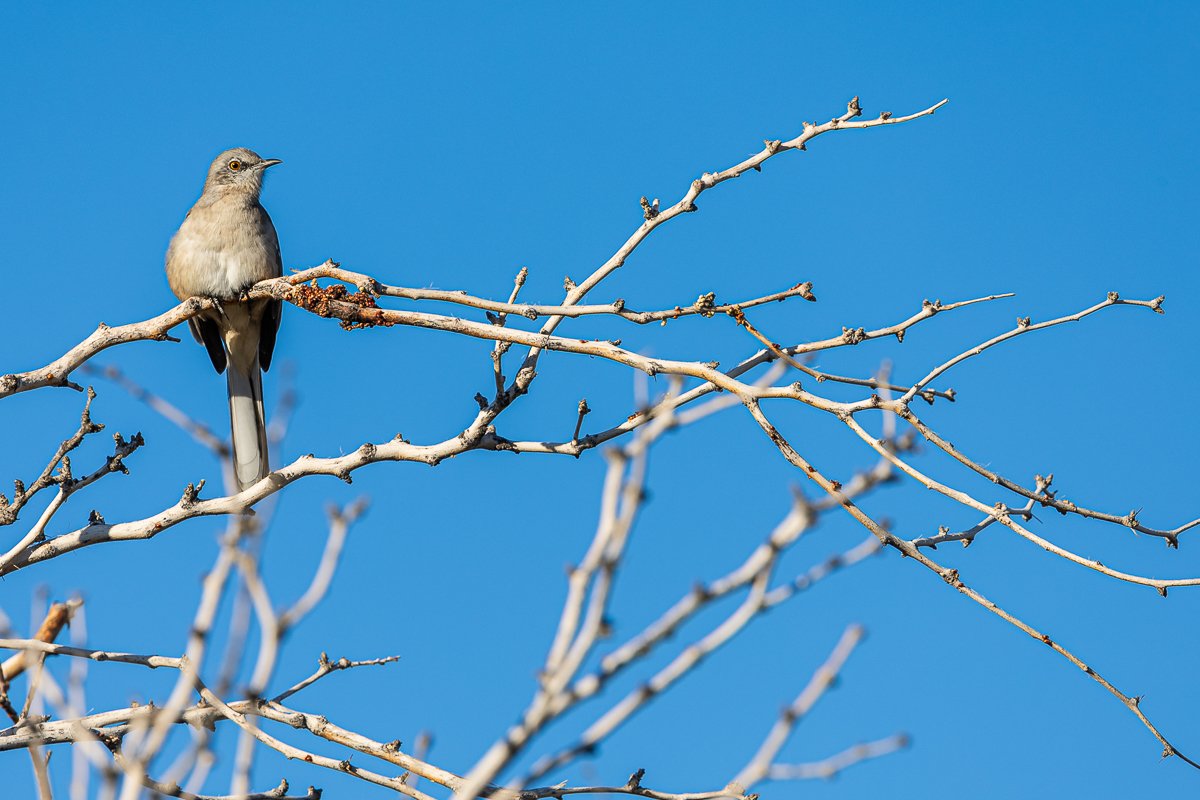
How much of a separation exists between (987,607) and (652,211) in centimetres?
192

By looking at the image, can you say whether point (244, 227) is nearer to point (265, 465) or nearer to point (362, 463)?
point (265, 465)

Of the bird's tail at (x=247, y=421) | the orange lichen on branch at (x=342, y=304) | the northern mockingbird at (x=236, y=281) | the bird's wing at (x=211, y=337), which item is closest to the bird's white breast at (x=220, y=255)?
the northern mockingbird at (x=236, y=281)

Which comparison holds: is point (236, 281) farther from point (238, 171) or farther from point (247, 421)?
point (238, 171)

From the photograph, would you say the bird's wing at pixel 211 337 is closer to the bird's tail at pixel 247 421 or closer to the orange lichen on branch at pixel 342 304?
the bird's tail at pixel 247 421

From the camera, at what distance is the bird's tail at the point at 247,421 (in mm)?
6383

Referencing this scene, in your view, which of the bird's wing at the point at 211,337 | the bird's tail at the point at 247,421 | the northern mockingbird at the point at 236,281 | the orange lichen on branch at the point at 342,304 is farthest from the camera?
the bird's wing at the point at 211,337

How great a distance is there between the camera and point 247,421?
22.4 ft

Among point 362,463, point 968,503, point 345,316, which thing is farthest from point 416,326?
point 968,503

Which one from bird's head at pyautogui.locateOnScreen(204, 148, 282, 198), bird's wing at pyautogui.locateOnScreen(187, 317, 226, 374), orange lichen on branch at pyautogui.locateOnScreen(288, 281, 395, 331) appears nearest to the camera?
orange lichen on branch at pyautogui.locateOnScreen(288, 281, 395, 331)

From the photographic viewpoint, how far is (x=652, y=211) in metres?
4.37

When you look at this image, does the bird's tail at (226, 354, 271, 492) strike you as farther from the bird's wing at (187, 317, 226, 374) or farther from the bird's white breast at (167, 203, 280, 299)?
the bird's white breast at (167, 203, 280, 299)

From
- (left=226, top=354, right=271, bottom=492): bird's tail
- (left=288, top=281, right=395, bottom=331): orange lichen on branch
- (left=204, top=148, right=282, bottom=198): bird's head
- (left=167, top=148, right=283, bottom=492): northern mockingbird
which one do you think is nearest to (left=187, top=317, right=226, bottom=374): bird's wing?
(left=167, top=148, right=283, bottom=492): northern mockingbird

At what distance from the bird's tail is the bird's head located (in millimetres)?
1289

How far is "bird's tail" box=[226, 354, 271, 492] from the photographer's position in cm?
638
